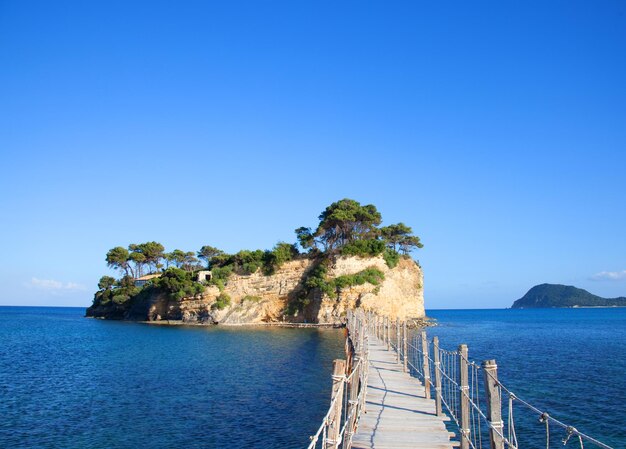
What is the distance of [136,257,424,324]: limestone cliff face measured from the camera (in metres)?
53.0

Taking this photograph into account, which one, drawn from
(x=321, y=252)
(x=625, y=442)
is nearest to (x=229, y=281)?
(x=321, y=252)

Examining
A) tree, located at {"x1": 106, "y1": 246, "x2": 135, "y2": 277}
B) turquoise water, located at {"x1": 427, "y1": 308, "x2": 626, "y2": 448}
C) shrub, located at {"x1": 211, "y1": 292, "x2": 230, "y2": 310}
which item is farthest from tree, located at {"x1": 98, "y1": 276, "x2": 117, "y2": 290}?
turquoise water, located at {"x1": 427, "y1": 308, "x2": 626, "y2": 448}

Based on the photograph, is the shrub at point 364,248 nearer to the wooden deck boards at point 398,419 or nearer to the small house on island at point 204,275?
the small house on island at point 204,275

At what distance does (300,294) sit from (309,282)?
3200 mm

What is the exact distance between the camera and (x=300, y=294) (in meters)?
57.2

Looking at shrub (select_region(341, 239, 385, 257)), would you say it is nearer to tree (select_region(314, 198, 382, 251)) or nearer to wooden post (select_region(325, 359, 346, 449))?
tree (select_region(314, 198, 382, 251))

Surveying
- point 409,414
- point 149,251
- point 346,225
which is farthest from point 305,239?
point 409,414

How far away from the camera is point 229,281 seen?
59250 millimetres

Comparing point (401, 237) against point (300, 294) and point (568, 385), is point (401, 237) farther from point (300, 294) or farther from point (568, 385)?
point (568, 385)

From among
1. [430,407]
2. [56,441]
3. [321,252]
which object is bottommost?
[56,441]

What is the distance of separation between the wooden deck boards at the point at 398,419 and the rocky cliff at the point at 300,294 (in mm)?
38586

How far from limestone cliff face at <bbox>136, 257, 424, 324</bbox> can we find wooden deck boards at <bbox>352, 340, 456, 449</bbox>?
3859cm

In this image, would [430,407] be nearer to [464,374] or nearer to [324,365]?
[464,374]

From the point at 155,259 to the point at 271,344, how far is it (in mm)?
52843
